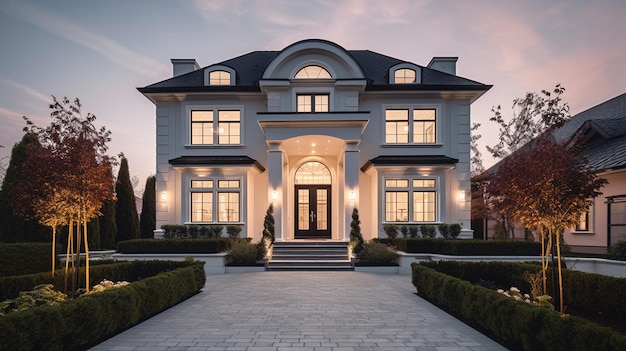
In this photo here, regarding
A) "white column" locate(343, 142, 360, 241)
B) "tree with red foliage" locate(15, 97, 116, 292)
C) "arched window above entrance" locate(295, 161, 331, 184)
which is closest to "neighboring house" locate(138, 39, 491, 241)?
"arched window above entrance" locate(295, 161, 331, 184)

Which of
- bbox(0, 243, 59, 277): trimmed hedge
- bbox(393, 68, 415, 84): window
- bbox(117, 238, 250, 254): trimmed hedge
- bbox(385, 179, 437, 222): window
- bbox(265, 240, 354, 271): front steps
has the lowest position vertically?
bbox(265, 240, 354, 271): front steps

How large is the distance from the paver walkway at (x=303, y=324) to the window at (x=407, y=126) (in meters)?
9.57

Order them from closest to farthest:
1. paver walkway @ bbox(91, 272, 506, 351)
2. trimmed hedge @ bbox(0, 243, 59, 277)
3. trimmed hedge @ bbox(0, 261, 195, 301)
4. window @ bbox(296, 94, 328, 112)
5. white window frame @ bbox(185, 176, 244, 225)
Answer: paver walkway @ bbox(91, 272, 506, 351)
trimmed hedge @ bbox(0, 261, 195, 301)
trimmed hedge @ bbox(0, 243, 59, 277)
white window frame @ bbox(185, 176, 244, 225)
window @ bbox(296, 94, 328, 112)

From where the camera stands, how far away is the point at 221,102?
1773 cm

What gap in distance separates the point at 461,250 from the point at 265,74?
473 inches

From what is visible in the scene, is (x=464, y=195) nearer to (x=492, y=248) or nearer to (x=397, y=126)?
(x=492, y=248)

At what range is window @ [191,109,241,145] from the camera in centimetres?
1775

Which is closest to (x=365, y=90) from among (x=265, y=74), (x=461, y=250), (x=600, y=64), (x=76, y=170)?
(x=265, y=74)

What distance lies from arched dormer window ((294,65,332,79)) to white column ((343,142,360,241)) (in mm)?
4296

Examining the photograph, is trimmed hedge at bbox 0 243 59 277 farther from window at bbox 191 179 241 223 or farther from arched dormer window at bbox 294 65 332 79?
arched dormer window at bbox 294 65 332 79

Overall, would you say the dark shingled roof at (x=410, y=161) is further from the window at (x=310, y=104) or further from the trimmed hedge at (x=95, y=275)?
the trimmed hedge at (x=95, y=275)

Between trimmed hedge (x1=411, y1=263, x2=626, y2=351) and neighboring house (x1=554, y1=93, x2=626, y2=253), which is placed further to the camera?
neighboring house (x1=554, y1=93, x2=626, y2=253)

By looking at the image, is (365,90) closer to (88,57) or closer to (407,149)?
(407,149)

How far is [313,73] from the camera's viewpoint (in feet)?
57.5
